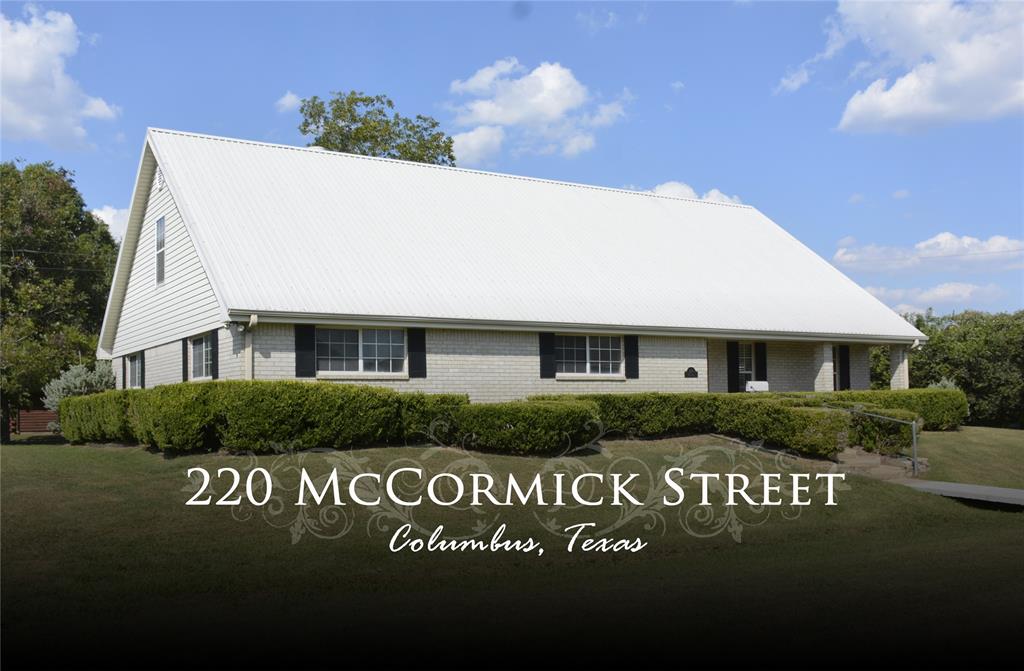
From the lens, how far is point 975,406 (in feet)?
115

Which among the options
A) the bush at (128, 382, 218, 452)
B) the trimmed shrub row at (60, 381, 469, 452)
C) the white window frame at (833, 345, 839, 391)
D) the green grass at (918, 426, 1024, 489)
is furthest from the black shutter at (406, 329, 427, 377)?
the white window frame at (833, 345, 839, 391)

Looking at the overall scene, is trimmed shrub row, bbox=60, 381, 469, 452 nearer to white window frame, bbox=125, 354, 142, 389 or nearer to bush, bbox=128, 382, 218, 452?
bush, bbox=128, 382, 218, 452

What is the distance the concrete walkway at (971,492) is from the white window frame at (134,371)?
19403 mm

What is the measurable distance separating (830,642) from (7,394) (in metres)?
28.2

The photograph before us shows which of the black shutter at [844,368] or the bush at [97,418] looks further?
the black shutter at [844,368]

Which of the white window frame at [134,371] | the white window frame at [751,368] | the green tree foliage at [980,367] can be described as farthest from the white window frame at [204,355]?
the green tree foliage at [980,367]

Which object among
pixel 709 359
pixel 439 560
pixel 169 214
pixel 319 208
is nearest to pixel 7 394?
pixel 169 214

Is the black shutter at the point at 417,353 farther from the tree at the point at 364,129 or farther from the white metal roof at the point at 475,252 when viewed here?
the tree at the point at 364,129

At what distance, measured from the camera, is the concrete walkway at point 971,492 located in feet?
49.3

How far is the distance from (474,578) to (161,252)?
16409mm

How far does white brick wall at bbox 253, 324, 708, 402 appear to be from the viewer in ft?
60.8

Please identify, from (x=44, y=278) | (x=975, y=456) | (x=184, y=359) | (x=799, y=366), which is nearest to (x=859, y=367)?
(x=799, y=366)

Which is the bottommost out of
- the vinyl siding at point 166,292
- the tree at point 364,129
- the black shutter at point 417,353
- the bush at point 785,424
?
the bush at point 785,424

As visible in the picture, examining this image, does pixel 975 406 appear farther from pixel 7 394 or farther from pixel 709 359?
pixel 7 394
